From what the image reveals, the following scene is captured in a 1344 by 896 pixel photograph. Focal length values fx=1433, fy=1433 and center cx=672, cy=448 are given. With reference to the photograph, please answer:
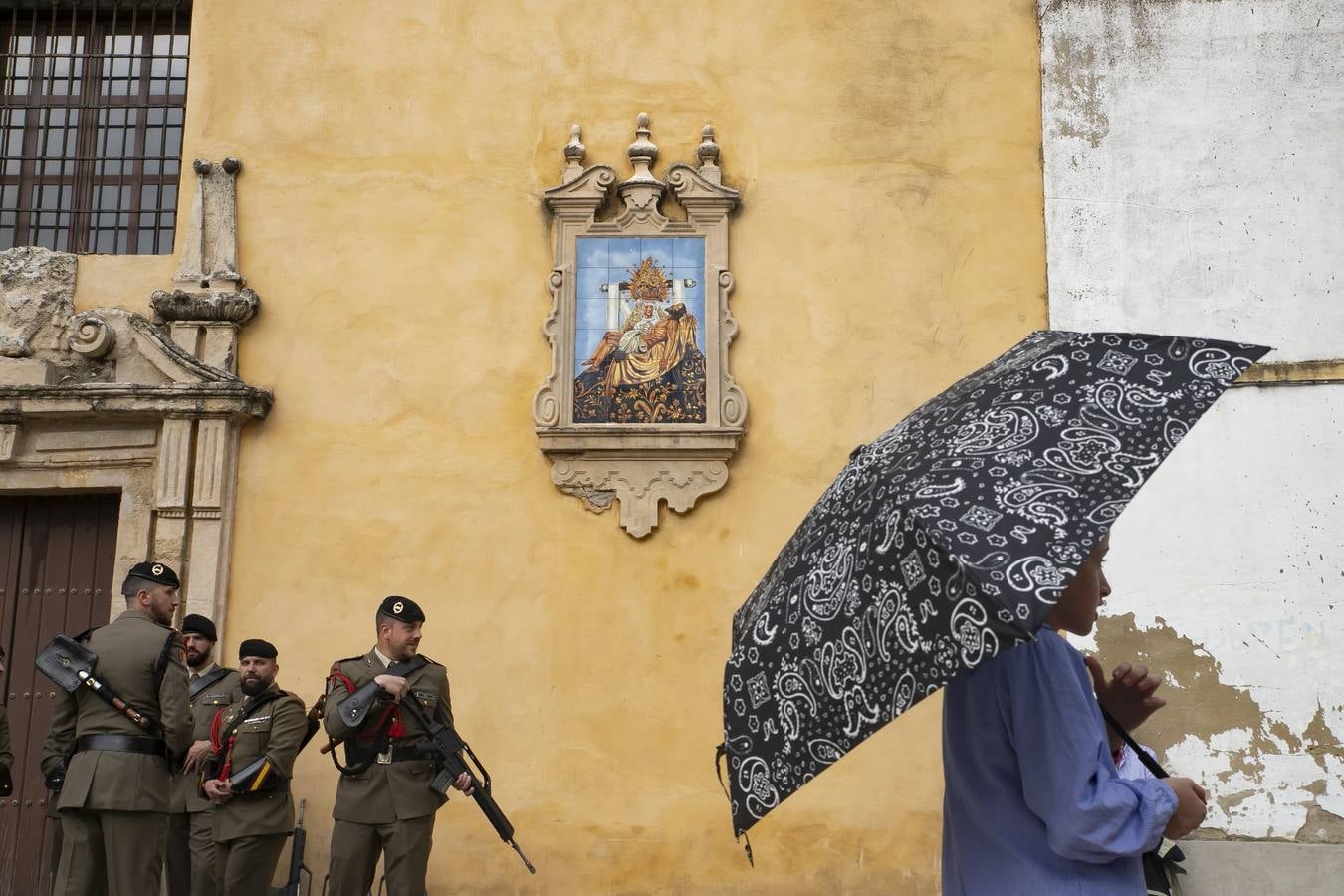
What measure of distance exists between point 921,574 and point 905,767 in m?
6.00

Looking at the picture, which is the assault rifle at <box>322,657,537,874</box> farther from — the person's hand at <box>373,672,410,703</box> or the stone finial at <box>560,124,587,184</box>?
the stone finial at <box>560,124,587,184</box>

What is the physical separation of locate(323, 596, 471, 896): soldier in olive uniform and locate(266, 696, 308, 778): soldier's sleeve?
34cm

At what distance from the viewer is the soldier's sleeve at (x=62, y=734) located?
652 cm

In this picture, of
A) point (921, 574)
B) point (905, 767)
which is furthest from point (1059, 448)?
point (905, 767)

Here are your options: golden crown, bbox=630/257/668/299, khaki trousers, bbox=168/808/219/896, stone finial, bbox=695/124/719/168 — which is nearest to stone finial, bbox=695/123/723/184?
stone finial, bbox=695/124/719/168

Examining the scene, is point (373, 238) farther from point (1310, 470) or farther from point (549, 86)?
point (1310, 470)

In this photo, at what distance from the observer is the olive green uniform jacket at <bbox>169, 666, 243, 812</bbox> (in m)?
7.64

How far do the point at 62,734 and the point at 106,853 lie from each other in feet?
1.92

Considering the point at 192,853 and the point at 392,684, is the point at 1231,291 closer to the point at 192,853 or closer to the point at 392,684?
the point at 392,684

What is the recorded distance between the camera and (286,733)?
23.8 feet

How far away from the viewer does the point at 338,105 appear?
903cm

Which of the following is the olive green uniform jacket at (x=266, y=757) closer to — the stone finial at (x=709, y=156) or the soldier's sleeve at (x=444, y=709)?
the soldier's sleeve at (x=444, y=709)

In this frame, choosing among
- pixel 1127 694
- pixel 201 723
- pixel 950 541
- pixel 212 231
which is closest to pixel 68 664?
pixel 201 723

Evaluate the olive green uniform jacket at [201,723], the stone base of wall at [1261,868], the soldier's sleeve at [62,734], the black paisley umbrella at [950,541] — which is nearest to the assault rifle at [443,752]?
the olive green uniform jacket at [201,723]
